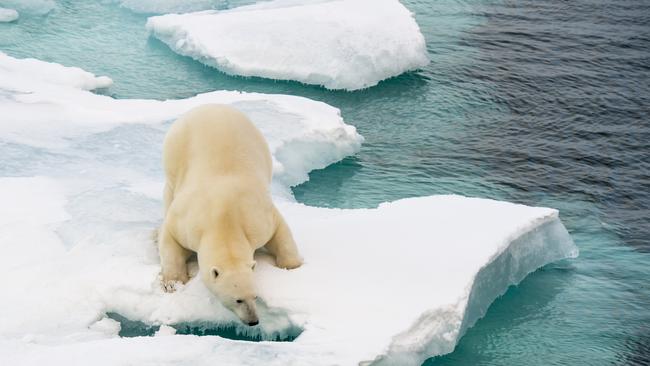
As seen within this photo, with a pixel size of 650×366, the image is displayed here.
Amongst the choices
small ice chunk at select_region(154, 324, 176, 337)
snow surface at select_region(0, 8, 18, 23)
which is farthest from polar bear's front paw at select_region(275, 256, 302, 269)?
snow surface at select_region(0, 8, 18, 23)

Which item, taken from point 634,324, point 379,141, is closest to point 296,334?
point 634,324

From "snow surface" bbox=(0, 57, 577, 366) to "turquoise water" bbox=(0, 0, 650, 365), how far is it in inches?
16.3

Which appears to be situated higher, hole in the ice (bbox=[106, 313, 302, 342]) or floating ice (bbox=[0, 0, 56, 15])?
hole in the ice (bbox=[106, 313, 302, 342])

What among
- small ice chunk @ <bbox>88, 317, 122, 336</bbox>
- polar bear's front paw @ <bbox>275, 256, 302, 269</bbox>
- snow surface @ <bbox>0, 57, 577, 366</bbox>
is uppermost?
polar bear's front paw @ <bbox>275, 256, 302, 269</bbox>

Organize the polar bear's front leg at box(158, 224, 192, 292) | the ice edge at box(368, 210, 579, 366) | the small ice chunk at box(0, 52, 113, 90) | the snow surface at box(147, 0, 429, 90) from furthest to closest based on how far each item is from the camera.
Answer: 1. the snow surface at box(147, 0, 429, 90)
2. the small ice chunk at box(0, 52, 113, 90)
3. the polar bear's front leg at box(158, 224, 192, 292)
4. the ice edge at box(368, 210, 579, 366)

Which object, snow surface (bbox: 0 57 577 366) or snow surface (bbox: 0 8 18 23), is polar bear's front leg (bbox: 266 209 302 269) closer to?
snow surface (bbox: 0 57 577 366)

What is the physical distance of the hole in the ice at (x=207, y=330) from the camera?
523 cm

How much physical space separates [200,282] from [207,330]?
28 cm

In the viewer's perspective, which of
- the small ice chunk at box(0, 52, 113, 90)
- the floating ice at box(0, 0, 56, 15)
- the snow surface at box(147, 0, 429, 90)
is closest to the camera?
the small ice chunk at box(0, 52, 113, 90)

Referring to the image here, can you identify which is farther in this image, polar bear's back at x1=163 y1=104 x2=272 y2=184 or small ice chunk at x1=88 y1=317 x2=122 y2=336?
polar bear's back at x1=163 y1=104 x2=272 y2=184

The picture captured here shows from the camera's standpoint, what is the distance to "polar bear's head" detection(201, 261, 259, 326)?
4973mm

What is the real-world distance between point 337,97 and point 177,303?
552 cm

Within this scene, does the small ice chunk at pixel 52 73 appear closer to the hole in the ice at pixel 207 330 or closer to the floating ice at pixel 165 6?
the floating ice at pixel 165 6

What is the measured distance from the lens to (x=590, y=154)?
959cm
